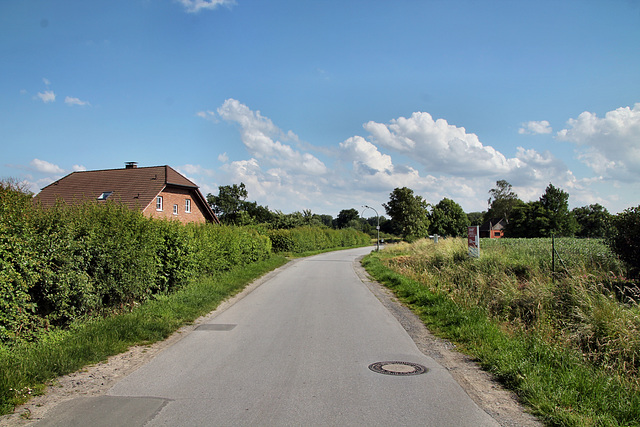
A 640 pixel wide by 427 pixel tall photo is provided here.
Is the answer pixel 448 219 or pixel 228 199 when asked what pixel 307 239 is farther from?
pixel 448 219

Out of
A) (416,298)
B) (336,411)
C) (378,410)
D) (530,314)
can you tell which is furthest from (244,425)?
(416,298)

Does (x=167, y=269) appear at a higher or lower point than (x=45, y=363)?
higher

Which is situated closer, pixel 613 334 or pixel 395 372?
pixel 395 372

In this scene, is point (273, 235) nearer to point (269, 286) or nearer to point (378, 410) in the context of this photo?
point (269, 286)

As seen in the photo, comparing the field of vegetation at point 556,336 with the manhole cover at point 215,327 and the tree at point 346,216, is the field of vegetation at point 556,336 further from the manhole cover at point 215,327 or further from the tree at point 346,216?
the tree at point 346,216

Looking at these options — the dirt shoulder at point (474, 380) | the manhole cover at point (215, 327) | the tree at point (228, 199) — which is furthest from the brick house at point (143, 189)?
the tree at point (228, 199)

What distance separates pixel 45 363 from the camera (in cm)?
530

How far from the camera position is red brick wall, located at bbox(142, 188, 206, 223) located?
33.9m

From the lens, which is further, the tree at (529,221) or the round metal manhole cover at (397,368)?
the tree at (529,221)

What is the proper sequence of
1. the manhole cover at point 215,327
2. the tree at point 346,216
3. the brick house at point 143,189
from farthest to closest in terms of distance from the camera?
the tree at point 346,216, the brick house at point 143,189, the manhole cover at point 215,327

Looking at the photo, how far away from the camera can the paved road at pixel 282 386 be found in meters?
4.10

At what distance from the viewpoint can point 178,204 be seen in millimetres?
37000

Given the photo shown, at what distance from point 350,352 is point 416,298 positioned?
20.4ft

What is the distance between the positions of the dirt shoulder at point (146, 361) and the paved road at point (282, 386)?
17 cm
